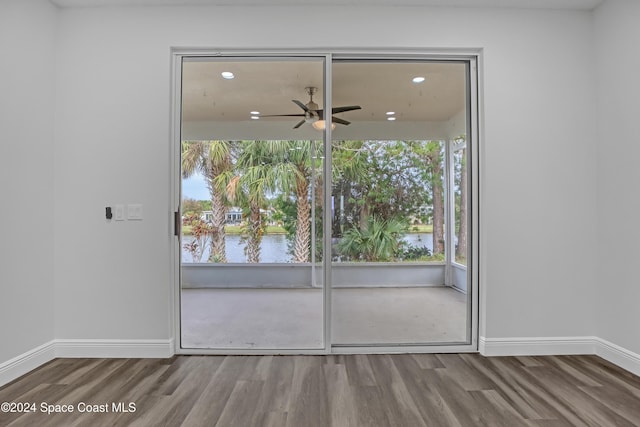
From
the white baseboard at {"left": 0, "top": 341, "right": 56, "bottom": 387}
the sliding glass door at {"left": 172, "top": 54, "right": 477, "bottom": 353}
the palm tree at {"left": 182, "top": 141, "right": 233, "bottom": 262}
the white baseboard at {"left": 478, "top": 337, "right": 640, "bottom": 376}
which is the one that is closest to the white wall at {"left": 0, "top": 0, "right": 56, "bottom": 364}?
the white baseboard at {"left": 0, "top": 341, "right": 56, "bottom": 387}

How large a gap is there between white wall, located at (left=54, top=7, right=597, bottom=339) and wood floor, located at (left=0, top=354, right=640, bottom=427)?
12.4 inches

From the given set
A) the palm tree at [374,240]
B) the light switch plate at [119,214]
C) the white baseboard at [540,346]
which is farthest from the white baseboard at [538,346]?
the light switch plate at [119,214]

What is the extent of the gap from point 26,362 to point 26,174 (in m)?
1.31

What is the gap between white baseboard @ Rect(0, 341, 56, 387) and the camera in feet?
7.54

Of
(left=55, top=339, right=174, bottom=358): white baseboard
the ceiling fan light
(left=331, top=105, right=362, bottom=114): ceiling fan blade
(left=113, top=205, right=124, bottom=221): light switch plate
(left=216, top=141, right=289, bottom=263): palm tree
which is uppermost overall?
(left=331, top=105, right=362, bottom=114): ceiling fan blade

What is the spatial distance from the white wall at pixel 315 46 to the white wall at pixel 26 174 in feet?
0.30

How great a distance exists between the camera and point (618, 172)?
2.60 metres

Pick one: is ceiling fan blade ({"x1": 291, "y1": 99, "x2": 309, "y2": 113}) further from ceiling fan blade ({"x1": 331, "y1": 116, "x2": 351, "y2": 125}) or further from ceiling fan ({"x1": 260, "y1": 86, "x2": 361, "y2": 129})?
ceiling fan blade ({"x1": 331, "y1": 116, "x2": 351, "y2": 125})

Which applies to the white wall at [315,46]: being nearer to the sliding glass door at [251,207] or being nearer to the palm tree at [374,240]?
the sliding glass door at [251,207]

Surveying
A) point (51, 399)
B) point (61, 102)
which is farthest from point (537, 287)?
point (61, 102)

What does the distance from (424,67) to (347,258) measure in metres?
1.69

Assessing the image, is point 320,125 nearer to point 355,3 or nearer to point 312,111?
point 312,111

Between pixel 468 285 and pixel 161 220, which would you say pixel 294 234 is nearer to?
pixel 161 220

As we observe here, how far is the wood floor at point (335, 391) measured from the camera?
1900mm
